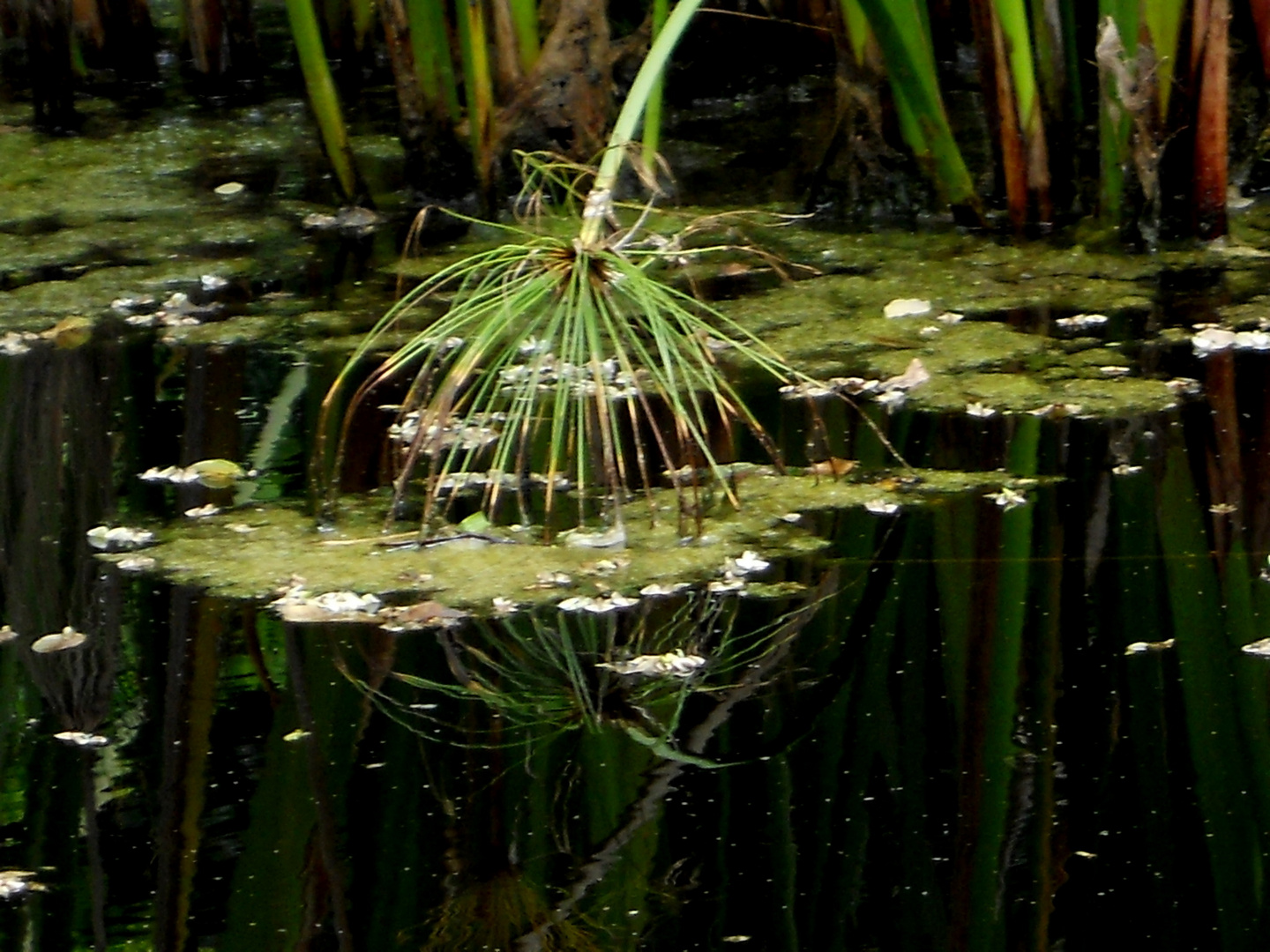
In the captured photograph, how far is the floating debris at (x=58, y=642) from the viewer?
7.43 feet

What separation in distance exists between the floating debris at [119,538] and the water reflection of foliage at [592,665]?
0.55 m

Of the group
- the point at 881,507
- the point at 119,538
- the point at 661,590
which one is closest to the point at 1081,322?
the point at 881,507

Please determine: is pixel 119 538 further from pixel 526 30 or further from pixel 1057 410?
pixel 526 30

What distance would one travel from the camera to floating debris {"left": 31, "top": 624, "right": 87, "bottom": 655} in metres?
2.26

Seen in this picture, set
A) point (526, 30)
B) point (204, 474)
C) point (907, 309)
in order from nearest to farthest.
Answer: point (204, 474) < point (907, 309) < point (526, 30)

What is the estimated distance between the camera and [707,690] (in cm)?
207

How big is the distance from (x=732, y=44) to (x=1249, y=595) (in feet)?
11.6

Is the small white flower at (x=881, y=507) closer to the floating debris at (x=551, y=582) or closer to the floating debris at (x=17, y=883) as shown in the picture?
the floating debris at (x=551, y=582)

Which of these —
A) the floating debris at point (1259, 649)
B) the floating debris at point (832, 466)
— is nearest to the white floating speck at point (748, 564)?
the floating debris at point (832, 466)

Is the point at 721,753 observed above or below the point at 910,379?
below

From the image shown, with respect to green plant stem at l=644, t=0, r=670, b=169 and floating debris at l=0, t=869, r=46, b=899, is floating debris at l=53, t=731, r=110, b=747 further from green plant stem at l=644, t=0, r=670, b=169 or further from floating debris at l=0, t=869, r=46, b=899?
green plant stem at l=644, t=0, r=670, b=169

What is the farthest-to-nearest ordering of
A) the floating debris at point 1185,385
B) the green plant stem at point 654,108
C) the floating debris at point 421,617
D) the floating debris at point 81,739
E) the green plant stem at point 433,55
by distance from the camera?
the green plant stem at point 433,55 < the green plant stem at point 654,108 < the floating debris at point 1185,385 < the floating debris at point 421,617 < the floating debris at point 81,739

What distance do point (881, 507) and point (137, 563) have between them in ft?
3.16

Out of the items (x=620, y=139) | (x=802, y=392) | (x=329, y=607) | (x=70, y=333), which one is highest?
(x=620, y=139)
